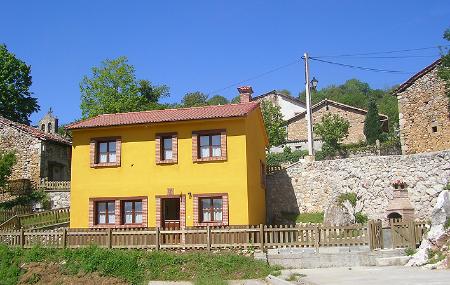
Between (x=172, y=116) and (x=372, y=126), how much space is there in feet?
109

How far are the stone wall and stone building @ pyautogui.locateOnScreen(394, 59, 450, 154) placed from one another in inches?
200

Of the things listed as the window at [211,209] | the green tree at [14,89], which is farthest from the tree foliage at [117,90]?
the window at [211,209]

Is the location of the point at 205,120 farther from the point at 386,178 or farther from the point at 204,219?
the point at 386,178

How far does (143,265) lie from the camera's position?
19.2 m

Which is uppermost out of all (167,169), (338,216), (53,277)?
(167,169)

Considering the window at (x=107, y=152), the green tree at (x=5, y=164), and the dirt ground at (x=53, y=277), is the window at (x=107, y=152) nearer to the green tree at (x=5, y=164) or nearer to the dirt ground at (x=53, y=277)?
the dirt ground at (x=53, y=277)

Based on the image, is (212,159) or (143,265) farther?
(212,159)

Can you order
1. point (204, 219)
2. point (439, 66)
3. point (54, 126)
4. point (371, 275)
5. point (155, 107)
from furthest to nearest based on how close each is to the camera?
point (54, 126), point (155, 107), point (439, 66), point (204, 219), point (371, 275)

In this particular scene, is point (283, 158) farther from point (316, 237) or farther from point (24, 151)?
point (316, 237)

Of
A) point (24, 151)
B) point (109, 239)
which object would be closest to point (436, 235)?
point (109, 239)

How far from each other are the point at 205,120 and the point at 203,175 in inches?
106

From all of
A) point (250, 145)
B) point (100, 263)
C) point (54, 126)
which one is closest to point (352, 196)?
point (250, 145)

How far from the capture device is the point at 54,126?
208ft

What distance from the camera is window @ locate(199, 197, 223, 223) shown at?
22.8 m
